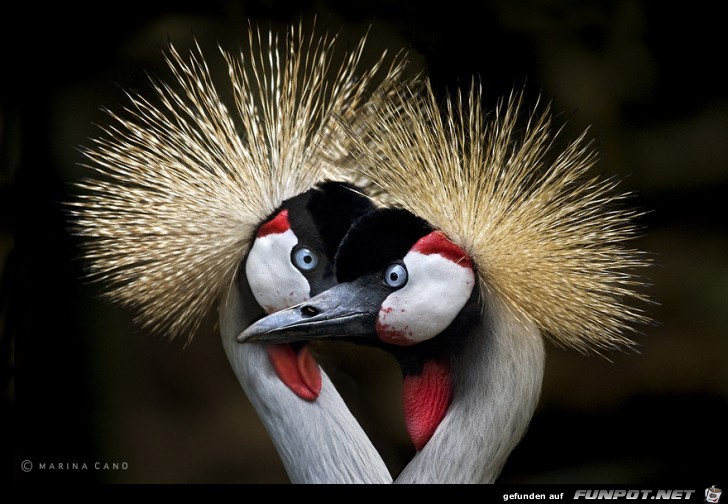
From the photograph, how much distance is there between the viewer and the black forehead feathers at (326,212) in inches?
72.2

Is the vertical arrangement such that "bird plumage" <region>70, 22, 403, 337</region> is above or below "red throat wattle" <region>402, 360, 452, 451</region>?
above

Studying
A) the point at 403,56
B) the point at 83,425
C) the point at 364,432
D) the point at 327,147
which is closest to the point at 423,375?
the point at 364,432

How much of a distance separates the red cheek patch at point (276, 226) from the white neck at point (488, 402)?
46 centimetres

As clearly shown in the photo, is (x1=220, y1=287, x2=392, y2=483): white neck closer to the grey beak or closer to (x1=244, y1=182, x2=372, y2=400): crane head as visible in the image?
(x1=244, y1=182, x2=372, y2=400): crane head

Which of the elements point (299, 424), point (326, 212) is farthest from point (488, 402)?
point (326, 212)

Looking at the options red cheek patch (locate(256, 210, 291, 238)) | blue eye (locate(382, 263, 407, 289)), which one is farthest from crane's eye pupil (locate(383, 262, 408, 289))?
red cheek patch (locate(256, 210, 291, 238))

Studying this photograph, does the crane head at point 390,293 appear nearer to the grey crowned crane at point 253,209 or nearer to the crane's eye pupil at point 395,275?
the crane's eye pupil at point 395,275

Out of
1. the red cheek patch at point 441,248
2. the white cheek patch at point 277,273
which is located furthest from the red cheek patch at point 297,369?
the red cheek patch at point 441,248

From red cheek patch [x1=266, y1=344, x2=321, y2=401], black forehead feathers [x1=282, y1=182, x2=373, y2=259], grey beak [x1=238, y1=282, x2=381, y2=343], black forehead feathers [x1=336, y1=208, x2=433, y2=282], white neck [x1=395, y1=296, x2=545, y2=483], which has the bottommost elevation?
white neck [x1=395, y1=296, x2=545, y2=483]

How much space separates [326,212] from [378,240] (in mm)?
197

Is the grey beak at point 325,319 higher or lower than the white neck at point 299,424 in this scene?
higher

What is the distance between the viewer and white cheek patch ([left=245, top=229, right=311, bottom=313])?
1804 mm

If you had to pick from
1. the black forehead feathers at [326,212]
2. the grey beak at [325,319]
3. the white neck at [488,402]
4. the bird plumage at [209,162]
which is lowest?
the white neck at [488,402]

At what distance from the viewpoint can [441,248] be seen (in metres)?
1.68
